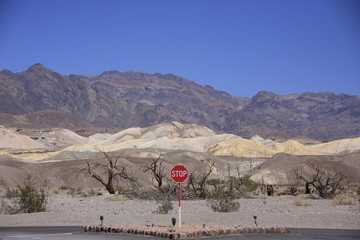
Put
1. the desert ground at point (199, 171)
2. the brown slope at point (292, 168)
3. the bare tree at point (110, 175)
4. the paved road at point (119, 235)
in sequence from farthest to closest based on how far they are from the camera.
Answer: the brown slope at point (292, 168) < the bare tree at point (110, 175) < the desert ground at point (199, 171) < the paved road at point (119, 235)

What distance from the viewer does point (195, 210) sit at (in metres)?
31.5

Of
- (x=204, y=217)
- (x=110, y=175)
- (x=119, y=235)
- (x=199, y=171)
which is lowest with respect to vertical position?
(x=119, y=235)

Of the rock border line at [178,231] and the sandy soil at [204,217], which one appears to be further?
the sandy soil at [204,217]

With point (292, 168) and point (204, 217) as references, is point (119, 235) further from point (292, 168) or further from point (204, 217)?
point (292, 168)

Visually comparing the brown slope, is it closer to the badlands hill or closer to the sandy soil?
the badlands hill

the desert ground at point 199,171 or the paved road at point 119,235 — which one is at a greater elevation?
the desert ground at point 199,171

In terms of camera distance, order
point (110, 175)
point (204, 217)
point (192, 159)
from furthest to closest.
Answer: point (192, 159)
point (110, 175)
point (204, 217)

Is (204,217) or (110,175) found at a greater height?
(110,175)

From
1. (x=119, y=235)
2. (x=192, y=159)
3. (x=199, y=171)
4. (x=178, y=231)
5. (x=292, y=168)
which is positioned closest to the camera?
(x=178, y=231)

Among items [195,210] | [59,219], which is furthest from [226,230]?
[195,210]

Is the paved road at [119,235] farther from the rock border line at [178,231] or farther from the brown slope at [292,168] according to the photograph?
the brown slope at [292,168]

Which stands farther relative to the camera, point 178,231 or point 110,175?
point 110,175

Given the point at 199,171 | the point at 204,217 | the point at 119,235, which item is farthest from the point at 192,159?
the point at 119,235

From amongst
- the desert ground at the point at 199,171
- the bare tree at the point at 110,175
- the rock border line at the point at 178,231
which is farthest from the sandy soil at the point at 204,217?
the bare tree at the point at 110,175
